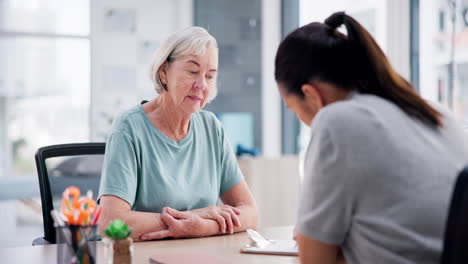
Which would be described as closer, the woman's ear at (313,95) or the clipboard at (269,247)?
the woman's ear at (313,95)

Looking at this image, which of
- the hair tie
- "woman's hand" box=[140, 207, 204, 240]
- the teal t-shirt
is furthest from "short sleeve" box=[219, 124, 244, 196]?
the hair tie

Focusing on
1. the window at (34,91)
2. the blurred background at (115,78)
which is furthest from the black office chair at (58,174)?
the window at (34,91)

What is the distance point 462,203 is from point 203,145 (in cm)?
117

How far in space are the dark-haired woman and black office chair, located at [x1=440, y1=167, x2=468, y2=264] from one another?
0.08 m

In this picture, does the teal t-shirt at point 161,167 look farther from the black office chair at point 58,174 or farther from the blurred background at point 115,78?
the blurred background at point 115,78

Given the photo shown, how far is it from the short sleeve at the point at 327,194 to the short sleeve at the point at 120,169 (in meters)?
0.75

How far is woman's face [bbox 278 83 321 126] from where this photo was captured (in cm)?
125

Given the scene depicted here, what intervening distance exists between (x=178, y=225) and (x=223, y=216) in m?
0.16

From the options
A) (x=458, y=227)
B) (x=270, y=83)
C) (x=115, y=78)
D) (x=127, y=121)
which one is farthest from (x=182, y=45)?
(x=270, y=83)

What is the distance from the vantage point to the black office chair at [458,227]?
0.93m

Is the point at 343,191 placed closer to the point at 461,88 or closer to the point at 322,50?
the point at 322,50

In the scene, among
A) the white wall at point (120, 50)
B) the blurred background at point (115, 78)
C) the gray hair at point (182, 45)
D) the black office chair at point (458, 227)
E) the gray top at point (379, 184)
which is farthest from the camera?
the white wall at point (120, 50)

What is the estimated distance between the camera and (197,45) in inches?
73.7

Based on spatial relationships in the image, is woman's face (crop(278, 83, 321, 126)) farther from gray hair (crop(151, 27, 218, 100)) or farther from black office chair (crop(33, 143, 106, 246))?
black office chair (crop(33, 143, 106, 246))
